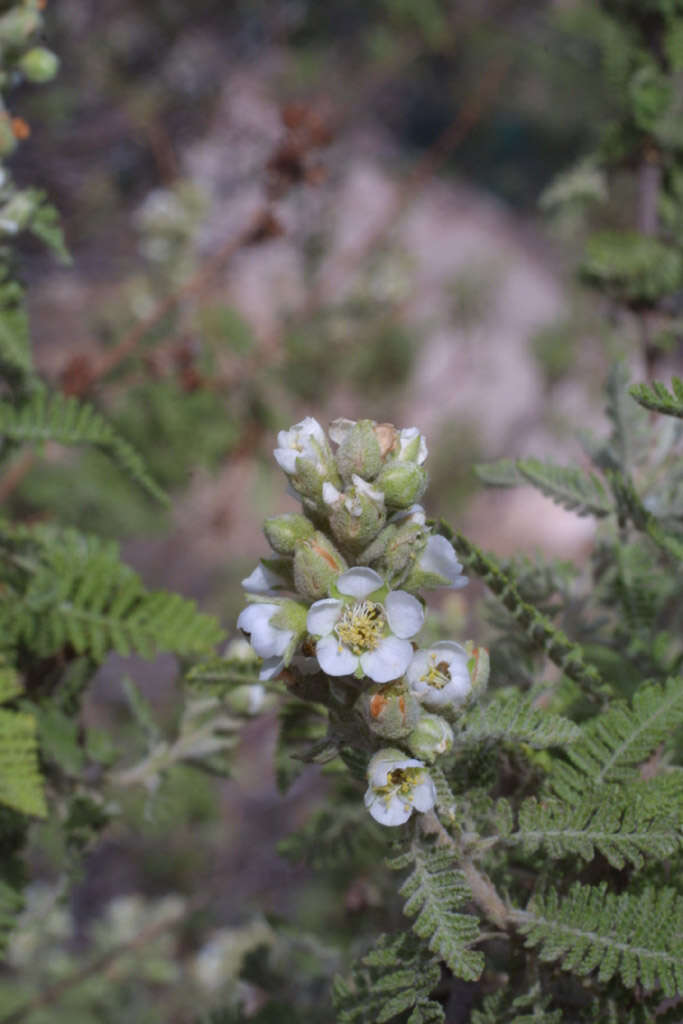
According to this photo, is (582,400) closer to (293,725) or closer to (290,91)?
(290,91)

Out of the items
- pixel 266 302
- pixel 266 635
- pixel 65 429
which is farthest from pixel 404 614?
pixel 266 302

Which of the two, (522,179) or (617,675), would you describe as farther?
(522,179)

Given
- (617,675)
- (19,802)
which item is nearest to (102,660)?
(19,802)

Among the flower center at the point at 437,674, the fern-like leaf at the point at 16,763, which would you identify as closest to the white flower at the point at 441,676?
the flower center at the point at 437,674

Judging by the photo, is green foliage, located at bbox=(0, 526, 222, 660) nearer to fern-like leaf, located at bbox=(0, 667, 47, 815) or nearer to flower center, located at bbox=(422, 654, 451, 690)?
fern-like leaf, located at bbox=(0, 667, 47, 815)

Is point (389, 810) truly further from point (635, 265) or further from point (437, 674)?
point (635, 265)

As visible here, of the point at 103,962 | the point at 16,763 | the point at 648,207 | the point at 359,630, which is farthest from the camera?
the point at 103,962

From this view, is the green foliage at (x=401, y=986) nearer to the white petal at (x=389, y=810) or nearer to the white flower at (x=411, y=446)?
the white petal at (x=389, y=810)
